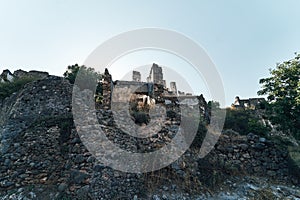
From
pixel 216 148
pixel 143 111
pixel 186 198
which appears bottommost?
pixel 186 198

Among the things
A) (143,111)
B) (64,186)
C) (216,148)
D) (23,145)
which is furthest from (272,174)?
(23,145)

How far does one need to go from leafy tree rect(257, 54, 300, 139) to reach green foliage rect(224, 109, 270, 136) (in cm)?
67

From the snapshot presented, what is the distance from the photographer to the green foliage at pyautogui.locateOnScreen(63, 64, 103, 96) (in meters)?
12.4

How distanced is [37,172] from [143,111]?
3947 mm

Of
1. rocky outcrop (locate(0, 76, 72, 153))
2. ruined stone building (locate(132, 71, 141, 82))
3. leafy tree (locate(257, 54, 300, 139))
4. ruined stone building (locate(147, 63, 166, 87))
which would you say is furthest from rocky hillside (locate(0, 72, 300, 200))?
ruined stone building (locate(147, 63, 166, 87))

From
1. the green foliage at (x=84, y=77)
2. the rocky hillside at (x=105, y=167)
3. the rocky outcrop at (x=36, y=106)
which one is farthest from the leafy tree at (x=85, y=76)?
the rocky hillside at (x=105, y=167)

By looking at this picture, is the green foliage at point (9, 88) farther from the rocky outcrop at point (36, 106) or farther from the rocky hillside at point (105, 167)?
the rocky hillside at point (105, 167)

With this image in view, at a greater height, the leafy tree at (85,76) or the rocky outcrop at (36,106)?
the leafy tree at (85,76)

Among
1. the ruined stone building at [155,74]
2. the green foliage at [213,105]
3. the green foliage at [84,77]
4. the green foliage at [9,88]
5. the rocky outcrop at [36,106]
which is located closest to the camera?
the rocky outcrop at [36,106]

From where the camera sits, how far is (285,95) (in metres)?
9.29

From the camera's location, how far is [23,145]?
6.73 meters

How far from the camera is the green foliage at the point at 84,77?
12.4 metres

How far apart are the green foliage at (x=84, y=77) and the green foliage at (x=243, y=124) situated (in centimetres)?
717

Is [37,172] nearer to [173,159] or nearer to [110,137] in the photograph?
[110,137]
